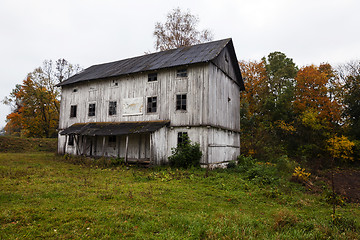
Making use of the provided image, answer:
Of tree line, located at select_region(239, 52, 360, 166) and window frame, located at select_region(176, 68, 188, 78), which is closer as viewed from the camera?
window frame, located at select_region(176, 68, 188, 78)

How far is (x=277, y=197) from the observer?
9219 mm

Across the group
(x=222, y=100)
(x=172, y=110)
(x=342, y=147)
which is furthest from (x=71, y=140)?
(x=342, y=147)

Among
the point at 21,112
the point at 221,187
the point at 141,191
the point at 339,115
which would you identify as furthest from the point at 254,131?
the point at 21,112

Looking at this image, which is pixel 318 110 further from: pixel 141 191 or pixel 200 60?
pixel 141 191

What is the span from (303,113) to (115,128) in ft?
65.4

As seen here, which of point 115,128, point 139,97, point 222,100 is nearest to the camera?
point 115,128

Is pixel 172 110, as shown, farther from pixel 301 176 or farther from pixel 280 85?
pixel 280 85

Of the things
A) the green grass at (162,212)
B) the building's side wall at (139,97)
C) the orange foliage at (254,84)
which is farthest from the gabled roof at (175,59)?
the green grass at (162,212)

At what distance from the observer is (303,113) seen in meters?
25.9

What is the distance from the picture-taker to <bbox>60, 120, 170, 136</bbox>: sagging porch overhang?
16.7m

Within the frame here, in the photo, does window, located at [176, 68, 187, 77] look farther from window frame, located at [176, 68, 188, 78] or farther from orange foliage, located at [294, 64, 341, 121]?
orange foliage, located at [294, 64, 341, 121]

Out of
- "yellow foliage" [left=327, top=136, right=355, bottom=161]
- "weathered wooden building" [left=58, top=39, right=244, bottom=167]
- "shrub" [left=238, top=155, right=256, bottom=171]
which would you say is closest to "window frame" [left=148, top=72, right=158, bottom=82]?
"weathered wooden building" [left=58, top=39, right=244, bottom=167]

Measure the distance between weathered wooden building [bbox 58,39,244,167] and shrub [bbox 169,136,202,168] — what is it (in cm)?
51

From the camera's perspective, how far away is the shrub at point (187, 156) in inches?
613
